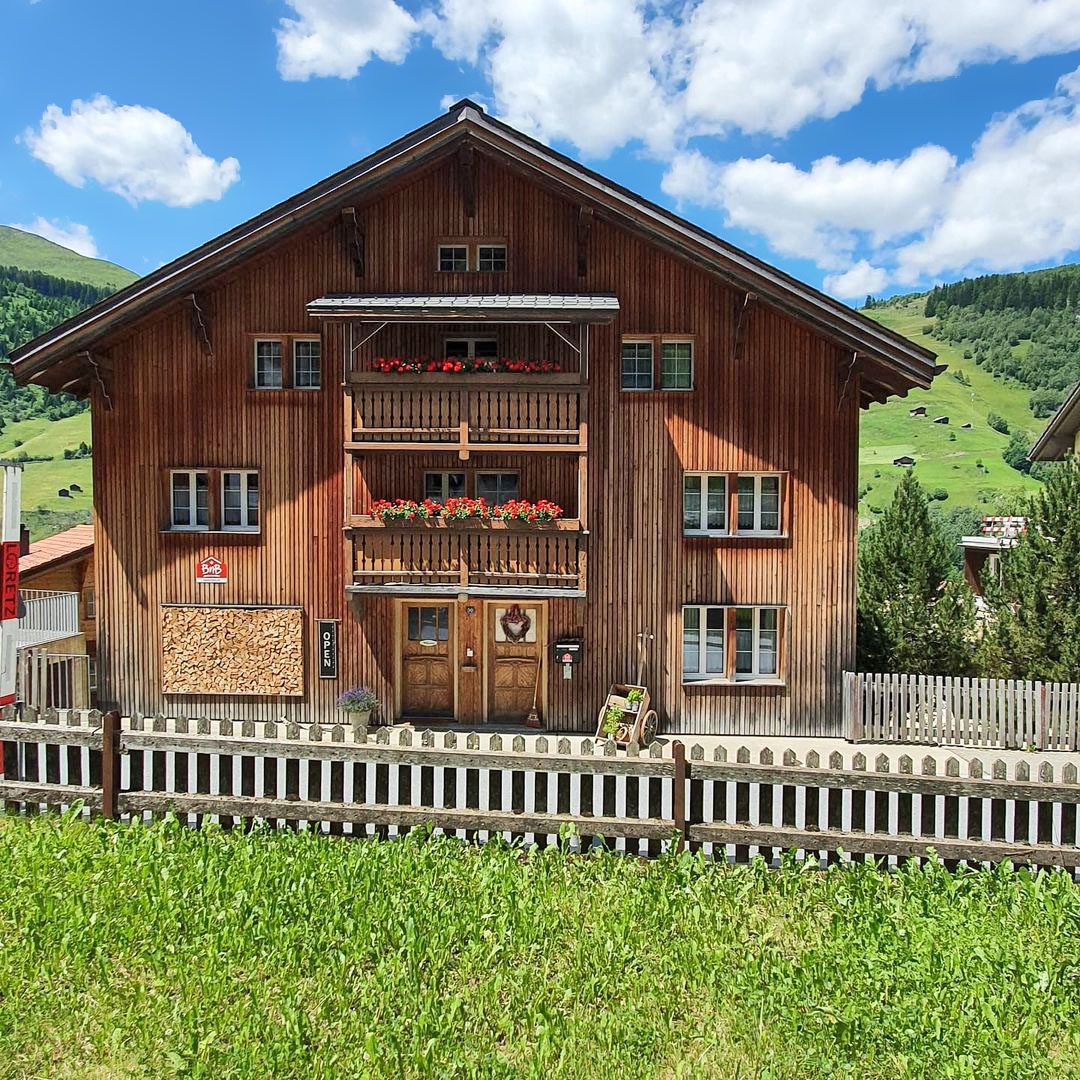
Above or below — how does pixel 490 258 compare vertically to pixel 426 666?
above

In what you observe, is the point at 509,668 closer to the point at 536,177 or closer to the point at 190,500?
the point at 190,500

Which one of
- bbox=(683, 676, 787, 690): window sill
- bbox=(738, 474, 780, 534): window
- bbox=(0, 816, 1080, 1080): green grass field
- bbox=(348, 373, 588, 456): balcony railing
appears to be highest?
bbox=(348, 373, 588, 456): balcony railing

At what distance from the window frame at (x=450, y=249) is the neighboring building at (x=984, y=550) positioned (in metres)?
18.6

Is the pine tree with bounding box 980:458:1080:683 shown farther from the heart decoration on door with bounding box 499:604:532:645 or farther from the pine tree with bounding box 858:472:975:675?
the heart decoration on door with bounding box 499:604:532:645

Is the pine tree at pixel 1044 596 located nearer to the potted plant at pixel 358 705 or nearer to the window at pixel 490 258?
the window at pixel 490 258

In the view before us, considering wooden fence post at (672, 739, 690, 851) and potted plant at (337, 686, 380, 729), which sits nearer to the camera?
wooden fence post at (672, 739, 690, 851)

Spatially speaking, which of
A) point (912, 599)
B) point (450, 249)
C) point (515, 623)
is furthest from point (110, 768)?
point (912, 599)

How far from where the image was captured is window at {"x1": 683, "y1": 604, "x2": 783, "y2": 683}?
15148 mm

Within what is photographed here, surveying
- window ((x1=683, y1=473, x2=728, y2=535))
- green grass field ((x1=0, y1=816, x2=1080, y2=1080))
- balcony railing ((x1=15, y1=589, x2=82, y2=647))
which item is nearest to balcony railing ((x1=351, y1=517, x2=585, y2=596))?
window ((x1=683, y1=473, x2=728, y2=535))

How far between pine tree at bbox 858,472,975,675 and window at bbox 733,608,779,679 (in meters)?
3.35

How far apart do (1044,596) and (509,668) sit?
11456 mm

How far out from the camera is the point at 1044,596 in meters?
15.6

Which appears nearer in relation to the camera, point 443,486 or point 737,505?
point 737,505

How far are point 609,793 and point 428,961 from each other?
2.66m
